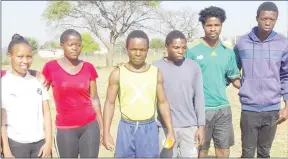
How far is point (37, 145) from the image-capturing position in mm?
3410

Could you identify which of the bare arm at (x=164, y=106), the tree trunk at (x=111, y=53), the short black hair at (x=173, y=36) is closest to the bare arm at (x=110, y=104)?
the bare arm at (x=164, y=106)

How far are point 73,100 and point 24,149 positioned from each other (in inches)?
24.1

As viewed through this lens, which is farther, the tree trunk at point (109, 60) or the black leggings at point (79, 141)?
the tree trunk at point (109, 60)

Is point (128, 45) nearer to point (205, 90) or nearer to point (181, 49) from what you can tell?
point (181, 49)

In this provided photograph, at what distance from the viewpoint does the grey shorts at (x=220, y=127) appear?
4.16 meters

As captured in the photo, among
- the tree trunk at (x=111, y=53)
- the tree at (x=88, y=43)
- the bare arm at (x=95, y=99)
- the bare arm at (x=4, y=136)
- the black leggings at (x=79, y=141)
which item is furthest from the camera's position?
the tree at (x=88, y=43)

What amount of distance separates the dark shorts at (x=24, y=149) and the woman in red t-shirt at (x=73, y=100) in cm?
32

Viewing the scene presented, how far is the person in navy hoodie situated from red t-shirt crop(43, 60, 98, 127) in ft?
5.39

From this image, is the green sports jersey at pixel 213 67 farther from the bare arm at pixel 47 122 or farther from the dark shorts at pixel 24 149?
the dark shorts at pixel 24 149

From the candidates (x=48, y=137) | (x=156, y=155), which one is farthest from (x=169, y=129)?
(x=48, y=137)

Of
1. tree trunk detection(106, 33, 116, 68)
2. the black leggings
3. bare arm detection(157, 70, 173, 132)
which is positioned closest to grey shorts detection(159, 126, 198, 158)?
bare arm detection(157, 70, 173, 132)

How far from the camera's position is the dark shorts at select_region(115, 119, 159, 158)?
3.56 metres

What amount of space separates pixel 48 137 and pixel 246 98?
2.07m

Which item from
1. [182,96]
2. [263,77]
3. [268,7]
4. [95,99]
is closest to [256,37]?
[268,7]
